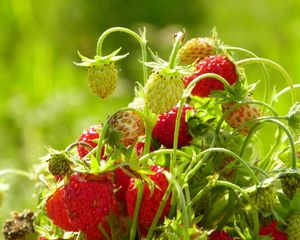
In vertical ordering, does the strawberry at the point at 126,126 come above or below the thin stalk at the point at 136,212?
above

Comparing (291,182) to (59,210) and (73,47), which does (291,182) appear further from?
(73,47)

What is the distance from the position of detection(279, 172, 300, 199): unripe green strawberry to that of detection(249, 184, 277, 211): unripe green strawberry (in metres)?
0.02

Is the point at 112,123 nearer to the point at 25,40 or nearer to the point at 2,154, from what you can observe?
the point at 2,154

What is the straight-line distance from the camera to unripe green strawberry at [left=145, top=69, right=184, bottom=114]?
89 centimetres

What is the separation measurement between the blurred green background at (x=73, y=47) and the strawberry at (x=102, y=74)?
4.64 feet

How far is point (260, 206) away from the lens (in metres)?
0.91

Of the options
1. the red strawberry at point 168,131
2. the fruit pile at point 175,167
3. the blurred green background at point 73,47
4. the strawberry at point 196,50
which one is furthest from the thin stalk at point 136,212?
the blurred green background at point 73,47

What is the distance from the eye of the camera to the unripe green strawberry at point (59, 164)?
91 cm

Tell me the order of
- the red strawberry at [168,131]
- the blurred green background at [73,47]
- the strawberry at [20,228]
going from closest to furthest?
1. the red strawberry at [168,131]
2. the strawberry at [20,228]
3. the blurred green background at [73,47]

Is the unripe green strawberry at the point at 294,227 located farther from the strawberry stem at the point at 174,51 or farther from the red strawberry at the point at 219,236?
the strawberry stem at the point at 174,51

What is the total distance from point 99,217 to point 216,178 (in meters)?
0.12

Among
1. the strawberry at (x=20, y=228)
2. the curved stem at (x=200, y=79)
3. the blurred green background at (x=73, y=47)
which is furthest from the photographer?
the blurred green background at (x=73, y=47)

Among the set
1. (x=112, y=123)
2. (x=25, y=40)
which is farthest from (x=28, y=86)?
(x=112, y=123)

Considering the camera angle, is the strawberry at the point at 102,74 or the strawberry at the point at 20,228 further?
the strawberry at the point at 20,228
